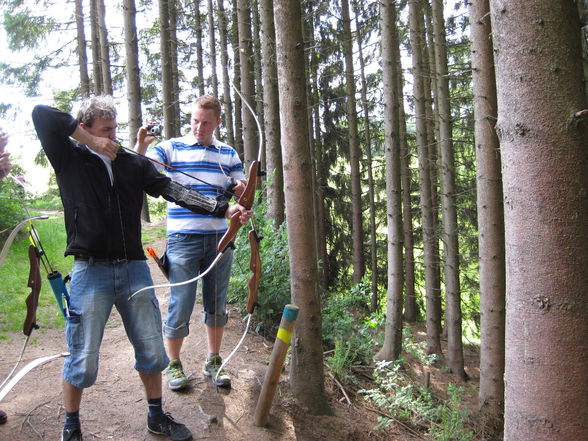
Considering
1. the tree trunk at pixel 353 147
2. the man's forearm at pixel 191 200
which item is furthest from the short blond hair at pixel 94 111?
the tree trunk at pixel 353 147

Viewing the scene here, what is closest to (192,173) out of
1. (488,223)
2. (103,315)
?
(103,315)

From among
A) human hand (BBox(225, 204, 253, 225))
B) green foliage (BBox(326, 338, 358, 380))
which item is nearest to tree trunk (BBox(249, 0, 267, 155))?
green foliage (BBox(326, 338, 358, 380))

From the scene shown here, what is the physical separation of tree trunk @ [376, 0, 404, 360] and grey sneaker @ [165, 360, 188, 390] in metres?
4.65

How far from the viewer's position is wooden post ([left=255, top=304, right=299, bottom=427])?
11.4 feet

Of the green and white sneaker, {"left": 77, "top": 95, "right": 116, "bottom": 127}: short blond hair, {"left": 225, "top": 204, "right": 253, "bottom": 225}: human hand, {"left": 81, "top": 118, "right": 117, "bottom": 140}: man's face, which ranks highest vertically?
{"left": 77, "top": 95, "right": 116, "bottom": 127}: short blond hair

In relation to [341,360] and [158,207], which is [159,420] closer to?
[341,360]

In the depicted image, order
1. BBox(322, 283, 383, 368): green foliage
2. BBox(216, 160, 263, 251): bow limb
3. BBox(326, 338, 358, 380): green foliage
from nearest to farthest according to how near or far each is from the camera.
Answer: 1. BBox(216, 160, 263, 251): bow limb
2. BBox(326, 338, 358, 380): green foliage
3. BBox(322, 283, 383, 368): green foliage

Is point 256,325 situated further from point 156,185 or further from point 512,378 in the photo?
point 512,378

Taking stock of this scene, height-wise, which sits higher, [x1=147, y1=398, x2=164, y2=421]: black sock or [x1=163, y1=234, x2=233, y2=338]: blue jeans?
[x1=163, y1=234, x2=233, y2=338]: blue jeans

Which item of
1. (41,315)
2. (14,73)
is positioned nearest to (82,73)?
(14,73)

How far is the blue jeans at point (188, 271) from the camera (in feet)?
11.6

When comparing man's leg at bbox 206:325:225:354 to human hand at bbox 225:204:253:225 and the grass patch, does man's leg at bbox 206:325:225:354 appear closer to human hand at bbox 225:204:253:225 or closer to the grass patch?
human hand at bbox 225:204:253:225

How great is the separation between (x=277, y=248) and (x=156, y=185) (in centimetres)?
294

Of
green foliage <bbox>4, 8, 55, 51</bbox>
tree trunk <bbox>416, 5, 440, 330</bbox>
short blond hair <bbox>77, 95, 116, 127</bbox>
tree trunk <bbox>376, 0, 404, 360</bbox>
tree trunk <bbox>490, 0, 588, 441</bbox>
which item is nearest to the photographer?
A: tree trunk <bbox>490, 0, 588, 441</bbox>
